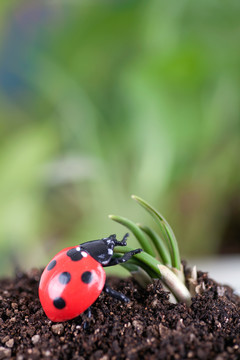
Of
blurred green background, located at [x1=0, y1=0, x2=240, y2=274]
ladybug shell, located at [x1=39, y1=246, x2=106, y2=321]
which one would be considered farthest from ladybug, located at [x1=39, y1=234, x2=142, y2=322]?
blurred green background, located at [x1=0, y1=0, x2=240, y2=274]

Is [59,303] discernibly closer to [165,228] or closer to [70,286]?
[70,286]

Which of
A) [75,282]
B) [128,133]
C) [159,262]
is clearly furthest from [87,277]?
[128,133]

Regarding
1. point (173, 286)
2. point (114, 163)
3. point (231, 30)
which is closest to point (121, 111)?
point (114, 163)

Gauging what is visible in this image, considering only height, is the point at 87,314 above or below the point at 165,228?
below

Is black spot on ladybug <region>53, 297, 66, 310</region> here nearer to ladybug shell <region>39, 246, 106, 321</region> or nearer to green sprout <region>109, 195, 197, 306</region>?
ladybug shell <region>39, 246, 106, 321</region>

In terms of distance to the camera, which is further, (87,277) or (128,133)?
(128,133)

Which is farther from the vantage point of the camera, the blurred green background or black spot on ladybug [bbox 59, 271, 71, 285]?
the blurred green background
